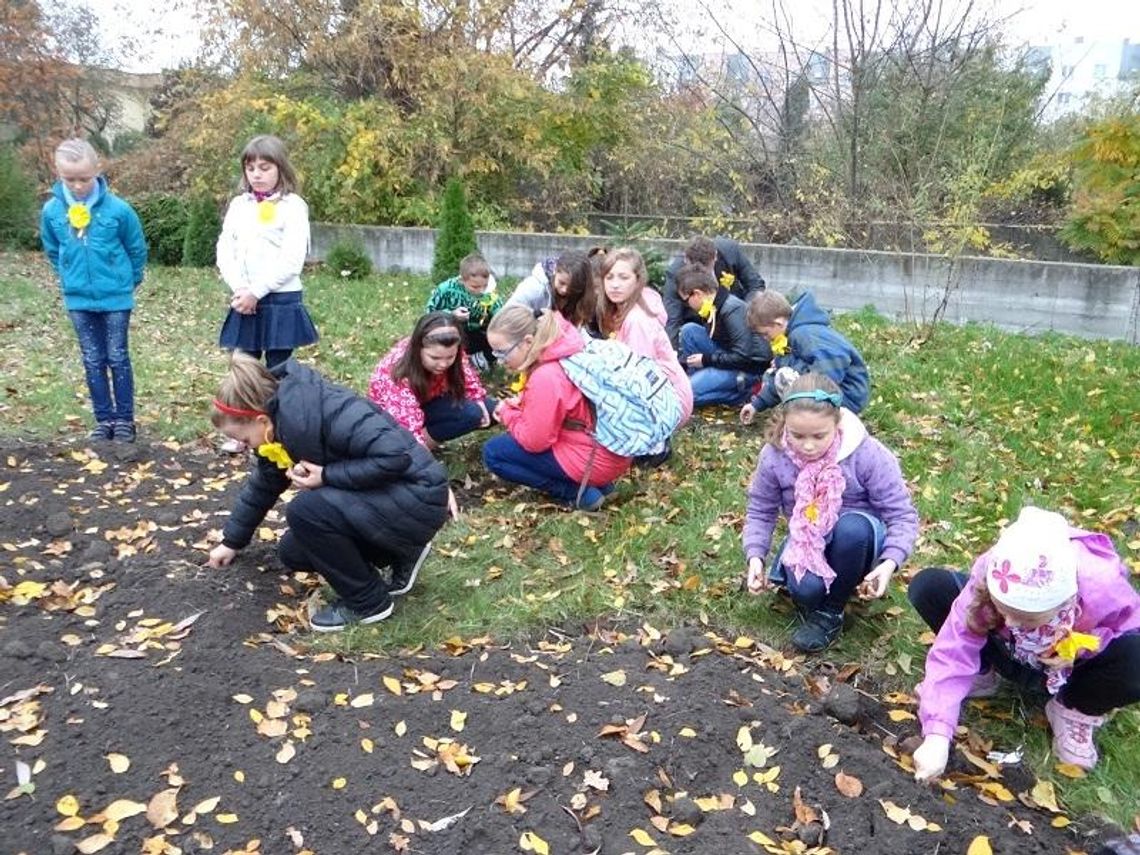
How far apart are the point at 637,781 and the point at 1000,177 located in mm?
14454

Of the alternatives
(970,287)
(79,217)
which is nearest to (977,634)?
(79,217)

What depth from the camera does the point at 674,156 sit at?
1438 centimetres

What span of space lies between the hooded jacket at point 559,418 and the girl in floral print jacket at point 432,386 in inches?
16.2

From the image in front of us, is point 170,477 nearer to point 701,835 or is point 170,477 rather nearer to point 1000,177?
point 701,835

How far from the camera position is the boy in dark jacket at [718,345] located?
5.80 m

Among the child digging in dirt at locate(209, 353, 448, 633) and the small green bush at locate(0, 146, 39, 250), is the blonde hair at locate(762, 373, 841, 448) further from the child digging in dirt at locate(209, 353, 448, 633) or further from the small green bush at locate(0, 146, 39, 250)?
the small green bush at locate(0, 146, 39, 250)

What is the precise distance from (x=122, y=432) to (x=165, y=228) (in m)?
11.0

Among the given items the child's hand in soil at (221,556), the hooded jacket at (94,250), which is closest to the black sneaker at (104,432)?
the hooded jacket at (94,250)

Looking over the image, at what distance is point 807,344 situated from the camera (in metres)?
4.81

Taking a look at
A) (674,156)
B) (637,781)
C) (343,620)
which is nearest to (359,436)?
(343,620)

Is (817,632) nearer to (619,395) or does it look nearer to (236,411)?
(619,395)

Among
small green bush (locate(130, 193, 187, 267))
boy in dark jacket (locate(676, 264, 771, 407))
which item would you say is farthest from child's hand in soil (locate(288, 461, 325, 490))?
small green bush (locate(130, 193, 187, 267))

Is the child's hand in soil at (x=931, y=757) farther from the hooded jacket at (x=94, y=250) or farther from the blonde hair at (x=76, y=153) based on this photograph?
the blonde hair at (x=76, y=153)

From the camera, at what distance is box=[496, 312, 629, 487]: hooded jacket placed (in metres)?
4.36
